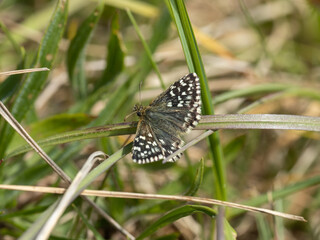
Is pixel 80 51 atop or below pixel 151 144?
atop

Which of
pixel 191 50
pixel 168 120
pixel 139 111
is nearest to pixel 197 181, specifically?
pixel 168 120

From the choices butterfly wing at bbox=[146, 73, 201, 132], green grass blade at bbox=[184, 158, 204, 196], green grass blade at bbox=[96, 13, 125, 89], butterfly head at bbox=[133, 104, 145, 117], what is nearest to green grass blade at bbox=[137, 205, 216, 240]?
green grass blade at bbox=[184, 158, 204, 196]

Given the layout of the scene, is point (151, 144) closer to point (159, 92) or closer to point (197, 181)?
point (197, 181)

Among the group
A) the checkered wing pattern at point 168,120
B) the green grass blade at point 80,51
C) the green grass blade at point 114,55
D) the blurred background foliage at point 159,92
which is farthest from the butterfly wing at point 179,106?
the green grass blade at point 80,51

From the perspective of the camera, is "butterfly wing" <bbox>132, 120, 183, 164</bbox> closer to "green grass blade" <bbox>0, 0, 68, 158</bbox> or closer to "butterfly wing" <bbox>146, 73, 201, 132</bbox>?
"butterfly wing" <bbox>146, 73, 201, 132</bbox>

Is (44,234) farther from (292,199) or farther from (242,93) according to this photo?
(292,199)

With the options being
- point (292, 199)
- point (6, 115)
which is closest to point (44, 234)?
point (6, 115)
